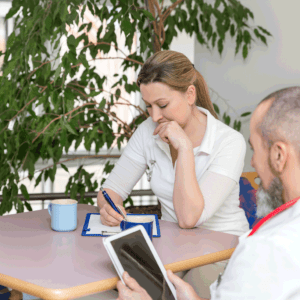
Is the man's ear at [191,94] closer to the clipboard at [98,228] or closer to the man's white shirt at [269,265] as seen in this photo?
the clipboard at [98,228]

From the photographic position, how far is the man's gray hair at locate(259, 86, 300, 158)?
68cm

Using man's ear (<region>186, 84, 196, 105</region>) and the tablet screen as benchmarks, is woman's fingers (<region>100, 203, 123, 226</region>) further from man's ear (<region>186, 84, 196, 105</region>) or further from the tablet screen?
man's ear (<region>186, 84, 196, 105</region>)

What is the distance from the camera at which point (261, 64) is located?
8.94 feet

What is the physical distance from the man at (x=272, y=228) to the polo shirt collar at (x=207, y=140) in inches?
24.9

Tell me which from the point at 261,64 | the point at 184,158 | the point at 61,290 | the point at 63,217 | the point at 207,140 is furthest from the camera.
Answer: the point at 261,64

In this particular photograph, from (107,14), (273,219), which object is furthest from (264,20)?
(273,219)

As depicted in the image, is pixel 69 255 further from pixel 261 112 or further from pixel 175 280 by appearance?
pixel 261 112

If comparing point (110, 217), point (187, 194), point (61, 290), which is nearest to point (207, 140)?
point (187, 194)

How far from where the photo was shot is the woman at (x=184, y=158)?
133cm

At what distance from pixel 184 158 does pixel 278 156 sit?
0.70 meters

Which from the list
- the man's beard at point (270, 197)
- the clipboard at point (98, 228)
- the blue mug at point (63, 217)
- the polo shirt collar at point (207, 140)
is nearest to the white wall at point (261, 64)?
the polo shirt collar at point (207, 140)

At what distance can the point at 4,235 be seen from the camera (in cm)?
119

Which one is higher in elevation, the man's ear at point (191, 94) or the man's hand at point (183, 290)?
the man's ear at point (191, 94)

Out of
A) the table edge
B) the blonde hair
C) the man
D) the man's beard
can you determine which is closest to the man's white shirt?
the man
